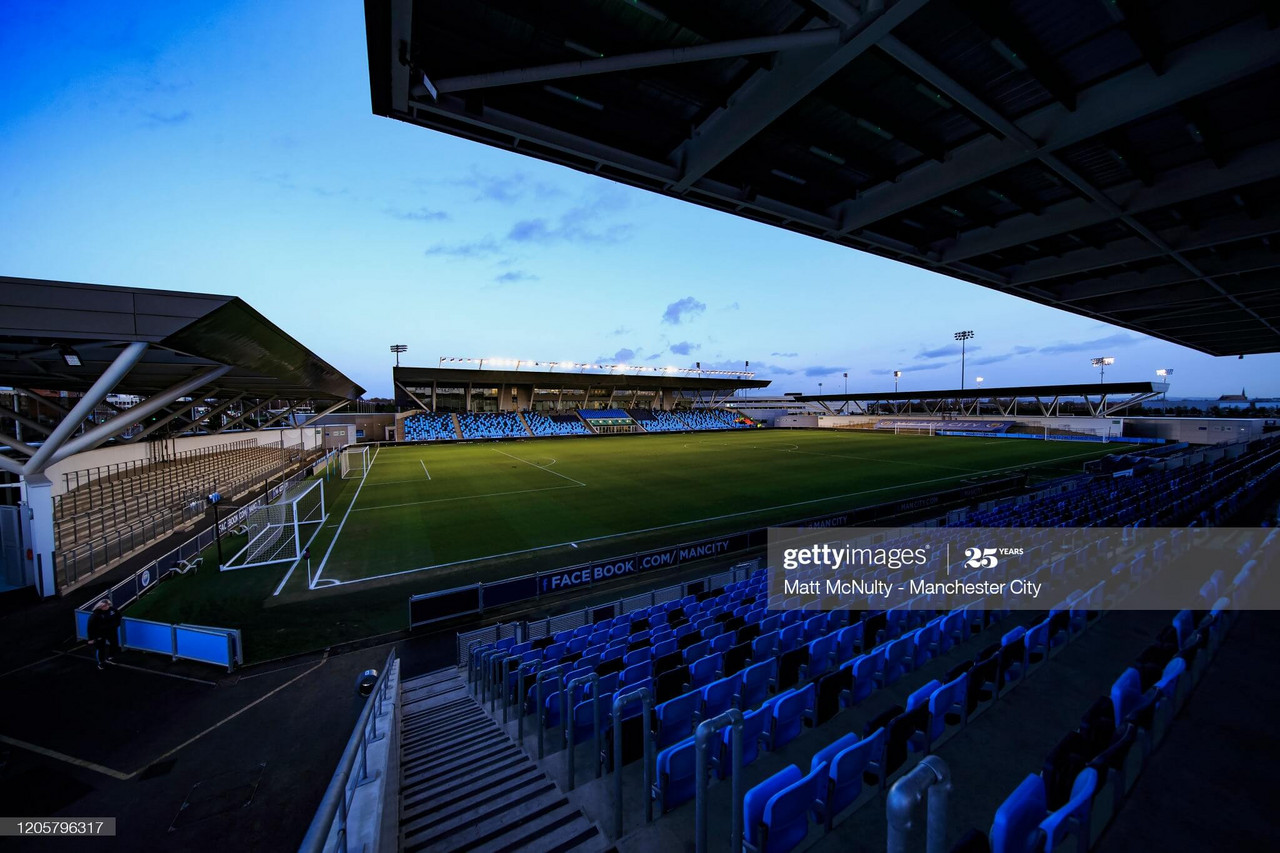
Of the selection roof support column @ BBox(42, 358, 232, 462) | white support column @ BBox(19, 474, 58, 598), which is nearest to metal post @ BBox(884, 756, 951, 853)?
roof support column @ BBox(42, 358, 232, 462)

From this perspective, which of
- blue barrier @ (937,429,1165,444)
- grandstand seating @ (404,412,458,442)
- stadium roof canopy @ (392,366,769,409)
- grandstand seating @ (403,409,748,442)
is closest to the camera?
blue barrier @ (937,429,1165,444)

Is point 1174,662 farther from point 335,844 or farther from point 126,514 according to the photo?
point 126,514

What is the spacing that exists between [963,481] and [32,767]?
33359 millimetres

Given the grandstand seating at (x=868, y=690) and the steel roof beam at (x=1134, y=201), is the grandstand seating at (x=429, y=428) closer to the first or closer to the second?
the grandstand seating at (x=868, y=690)

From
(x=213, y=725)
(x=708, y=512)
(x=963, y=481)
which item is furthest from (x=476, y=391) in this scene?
(x=213, y=725)

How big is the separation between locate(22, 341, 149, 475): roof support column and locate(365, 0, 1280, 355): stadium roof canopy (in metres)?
8.69

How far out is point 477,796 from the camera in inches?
187

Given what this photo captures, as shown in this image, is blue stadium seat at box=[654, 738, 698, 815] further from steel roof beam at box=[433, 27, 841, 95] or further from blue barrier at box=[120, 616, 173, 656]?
blue barrier at box=[120, 616, 173, 656]

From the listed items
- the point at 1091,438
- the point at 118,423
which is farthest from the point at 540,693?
the point at 1091,438

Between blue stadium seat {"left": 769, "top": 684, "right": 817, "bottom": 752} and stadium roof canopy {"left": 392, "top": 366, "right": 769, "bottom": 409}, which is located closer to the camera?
blue stadium seat {"left": 769, "top": 684, "right": 817, "bottom": 752}

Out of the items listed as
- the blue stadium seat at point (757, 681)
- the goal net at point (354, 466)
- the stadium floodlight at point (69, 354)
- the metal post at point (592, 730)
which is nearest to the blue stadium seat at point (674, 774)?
the metal post at point (592, 730)

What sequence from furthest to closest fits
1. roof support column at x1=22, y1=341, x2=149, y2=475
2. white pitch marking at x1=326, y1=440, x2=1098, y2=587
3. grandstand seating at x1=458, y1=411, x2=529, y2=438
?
grandstand seating at x1=458, y1=411, x2=529, y2=438
white pitch marking at x1=326, y1=440, x2=1098, y2=587
roof support column at x1=22, y1=341, x2=149, y2=475

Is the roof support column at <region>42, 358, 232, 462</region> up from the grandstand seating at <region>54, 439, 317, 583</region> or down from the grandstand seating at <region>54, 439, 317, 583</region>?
up

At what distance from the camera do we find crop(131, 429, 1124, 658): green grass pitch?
38.7ft
